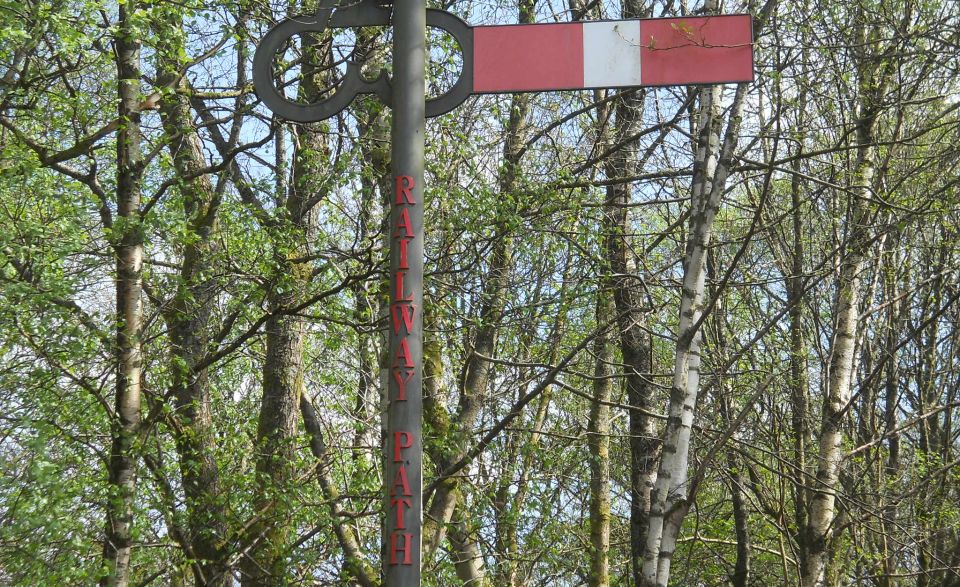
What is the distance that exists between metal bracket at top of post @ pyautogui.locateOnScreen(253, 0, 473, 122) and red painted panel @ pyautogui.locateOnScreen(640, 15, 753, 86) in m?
0.57

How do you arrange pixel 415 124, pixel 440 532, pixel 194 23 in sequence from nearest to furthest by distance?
pixel 415 124 < pixel 194 23 < pixel 440 532

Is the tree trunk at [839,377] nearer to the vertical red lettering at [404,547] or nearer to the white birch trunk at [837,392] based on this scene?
the white birch trunk at [837,392]

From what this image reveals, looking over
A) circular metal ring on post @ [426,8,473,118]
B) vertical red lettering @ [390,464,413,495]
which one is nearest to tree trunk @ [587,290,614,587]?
circular metal ring on post @ [426,8,473,118]

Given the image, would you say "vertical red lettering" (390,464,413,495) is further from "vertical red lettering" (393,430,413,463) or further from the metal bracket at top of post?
the metal bracket at top of post

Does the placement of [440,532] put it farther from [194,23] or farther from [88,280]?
[194,23]

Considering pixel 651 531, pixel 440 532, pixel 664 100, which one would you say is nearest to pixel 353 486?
pixel 440 532

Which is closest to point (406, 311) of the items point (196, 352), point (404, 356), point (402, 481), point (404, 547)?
point (404, 356)

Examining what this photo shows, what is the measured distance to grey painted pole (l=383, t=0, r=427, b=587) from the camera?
2.59 metres

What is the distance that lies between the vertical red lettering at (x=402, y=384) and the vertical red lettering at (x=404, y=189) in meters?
0.48

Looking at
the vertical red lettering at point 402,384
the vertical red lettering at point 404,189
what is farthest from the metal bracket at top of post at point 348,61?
the vertical red lettering at point 402,384

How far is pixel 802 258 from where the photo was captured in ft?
31.5

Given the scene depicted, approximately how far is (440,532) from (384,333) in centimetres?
270

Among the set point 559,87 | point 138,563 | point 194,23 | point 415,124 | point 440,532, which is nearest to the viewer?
point 415,124

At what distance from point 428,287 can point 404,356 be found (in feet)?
15.3
